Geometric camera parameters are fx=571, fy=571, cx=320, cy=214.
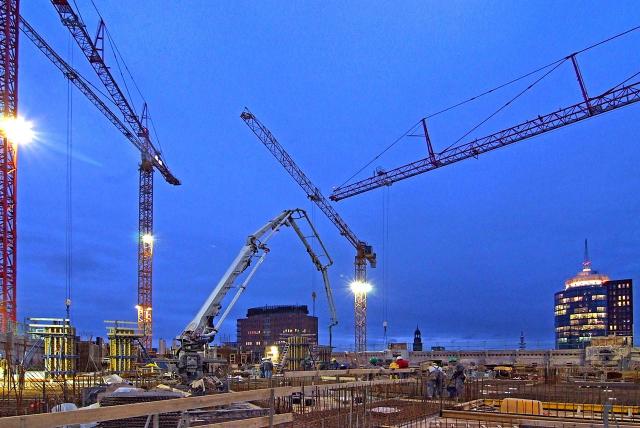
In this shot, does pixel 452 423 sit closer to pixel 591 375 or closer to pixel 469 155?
pixel 591 375

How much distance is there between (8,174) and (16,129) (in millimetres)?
3300

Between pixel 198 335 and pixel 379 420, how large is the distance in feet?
43.9

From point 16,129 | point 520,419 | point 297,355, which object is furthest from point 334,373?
point 16,129

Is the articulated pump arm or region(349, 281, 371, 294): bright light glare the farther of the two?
region(349, 281, 371, 294): bright light glare

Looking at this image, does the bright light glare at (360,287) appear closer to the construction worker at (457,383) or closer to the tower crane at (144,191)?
the tower crane at (144,191)

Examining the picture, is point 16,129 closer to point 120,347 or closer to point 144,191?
point 120,347

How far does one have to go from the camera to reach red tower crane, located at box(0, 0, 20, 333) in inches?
1497

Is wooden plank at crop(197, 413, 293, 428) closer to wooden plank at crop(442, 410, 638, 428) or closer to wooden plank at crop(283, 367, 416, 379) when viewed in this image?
wooden plank at crop(442, 410, 638, 428)

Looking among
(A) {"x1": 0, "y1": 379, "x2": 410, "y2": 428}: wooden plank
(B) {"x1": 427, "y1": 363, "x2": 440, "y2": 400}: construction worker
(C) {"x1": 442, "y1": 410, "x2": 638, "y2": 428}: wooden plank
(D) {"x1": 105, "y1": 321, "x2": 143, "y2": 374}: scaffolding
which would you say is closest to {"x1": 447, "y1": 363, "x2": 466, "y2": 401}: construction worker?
(B) {"x1": 427, "y1": 363, "x2": 440, "y2": 400}: construction worker

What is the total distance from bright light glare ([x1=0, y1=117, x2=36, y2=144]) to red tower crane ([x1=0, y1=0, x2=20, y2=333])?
0.68 feet

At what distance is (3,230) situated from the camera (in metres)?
38.3

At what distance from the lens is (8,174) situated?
128 ft

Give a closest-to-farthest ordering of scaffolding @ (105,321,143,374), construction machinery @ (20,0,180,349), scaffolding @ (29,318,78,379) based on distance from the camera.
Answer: scaffolding @ (29,318,78,379) → scaffolding @ (105,321,143,374) → construction machinery @ (20,0,180,349)

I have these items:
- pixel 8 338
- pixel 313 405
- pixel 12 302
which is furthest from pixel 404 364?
pixel 12 302
